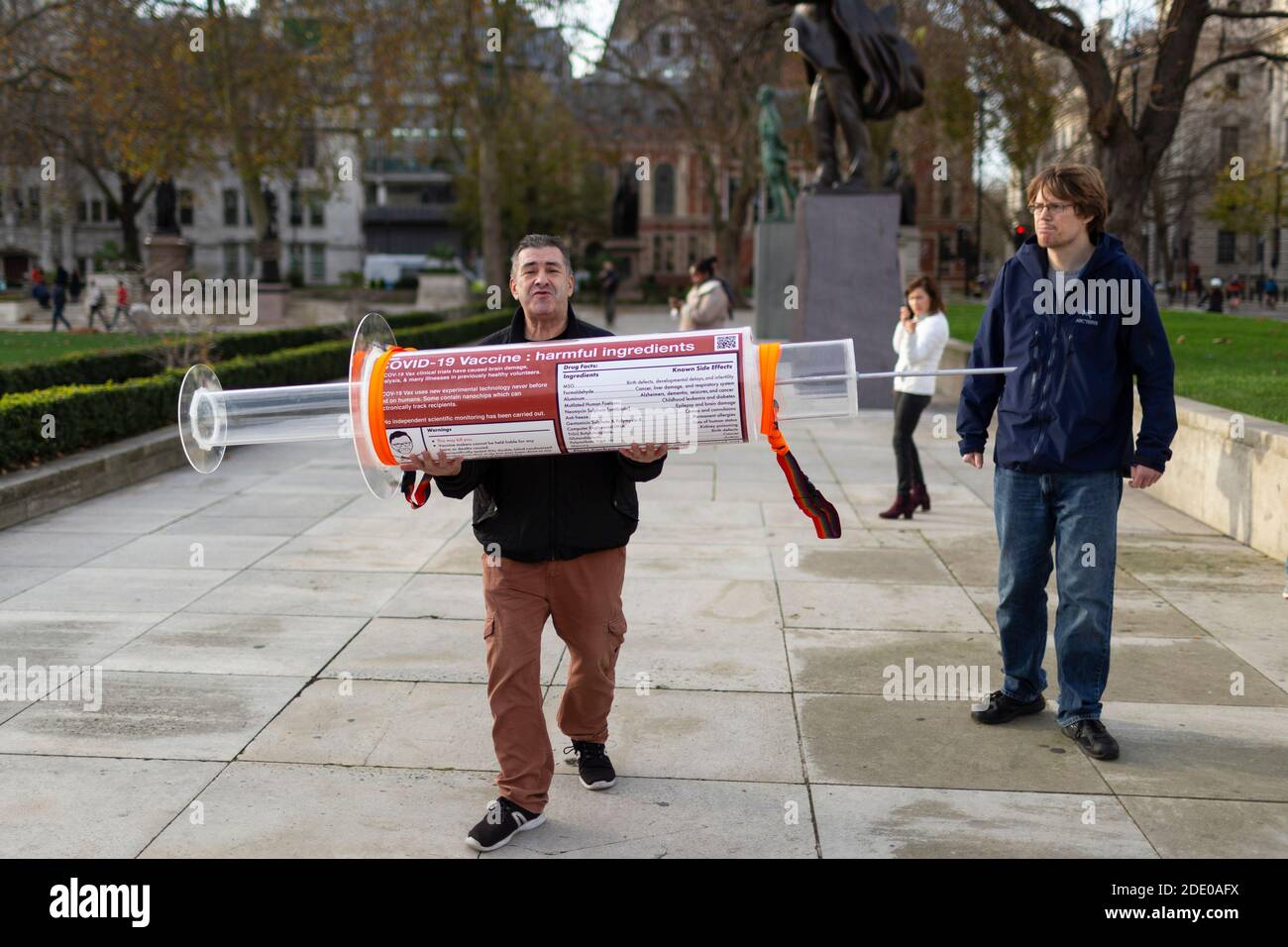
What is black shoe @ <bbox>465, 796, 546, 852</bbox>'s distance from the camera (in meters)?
4.00

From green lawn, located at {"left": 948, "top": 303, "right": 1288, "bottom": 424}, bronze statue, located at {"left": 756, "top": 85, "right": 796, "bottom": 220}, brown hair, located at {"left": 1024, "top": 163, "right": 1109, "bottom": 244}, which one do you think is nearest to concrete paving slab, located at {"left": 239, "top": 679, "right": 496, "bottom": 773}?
brown hair, located at {"left": 1024, "top": 163, "right": 1109, "bottom": 244}

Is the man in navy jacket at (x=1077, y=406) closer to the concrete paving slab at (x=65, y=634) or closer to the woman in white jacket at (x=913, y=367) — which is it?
the concrete paving slab at (x=65, y=634)

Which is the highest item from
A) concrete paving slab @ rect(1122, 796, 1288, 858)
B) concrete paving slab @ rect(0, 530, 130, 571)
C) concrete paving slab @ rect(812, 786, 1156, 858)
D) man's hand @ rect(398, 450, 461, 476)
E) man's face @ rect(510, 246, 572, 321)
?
man's face @ rect(510, 246, 572, 321)

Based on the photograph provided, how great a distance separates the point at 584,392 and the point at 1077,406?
6.55 ft

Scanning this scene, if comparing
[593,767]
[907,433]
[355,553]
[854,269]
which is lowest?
[593,767]

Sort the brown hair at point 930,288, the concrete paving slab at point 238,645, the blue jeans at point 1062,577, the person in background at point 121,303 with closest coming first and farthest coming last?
the blue jeans at point 1062,577 → the concrete paving slab at point 238,645 → the brown hair at point 930,288 → the person in background at point 121,303

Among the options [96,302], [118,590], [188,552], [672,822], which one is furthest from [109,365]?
[96,302]

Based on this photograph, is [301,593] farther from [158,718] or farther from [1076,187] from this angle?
[1076,187]

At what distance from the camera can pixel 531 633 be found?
419 centimetres

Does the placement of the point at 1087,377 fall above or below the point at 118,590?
above

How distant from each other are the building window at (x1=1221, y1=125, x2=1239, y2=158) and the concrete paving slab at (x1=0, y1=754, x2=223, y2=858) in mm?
56474

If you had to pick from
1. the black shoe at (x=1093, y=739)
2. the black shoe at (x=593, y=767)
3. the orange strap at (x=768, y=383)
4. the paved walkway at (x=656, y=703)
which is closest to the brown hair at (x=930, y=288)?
the paved walkway at (x=656, y=703)

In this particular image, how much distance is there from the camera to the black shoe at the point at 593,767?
452 cm

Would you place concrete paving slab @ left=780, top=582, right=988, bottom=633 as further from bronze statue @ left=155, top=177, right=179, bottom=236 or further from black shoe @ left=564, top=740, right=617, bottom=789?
bronze statue @ left=155, top=177, right=179, bottom=236
